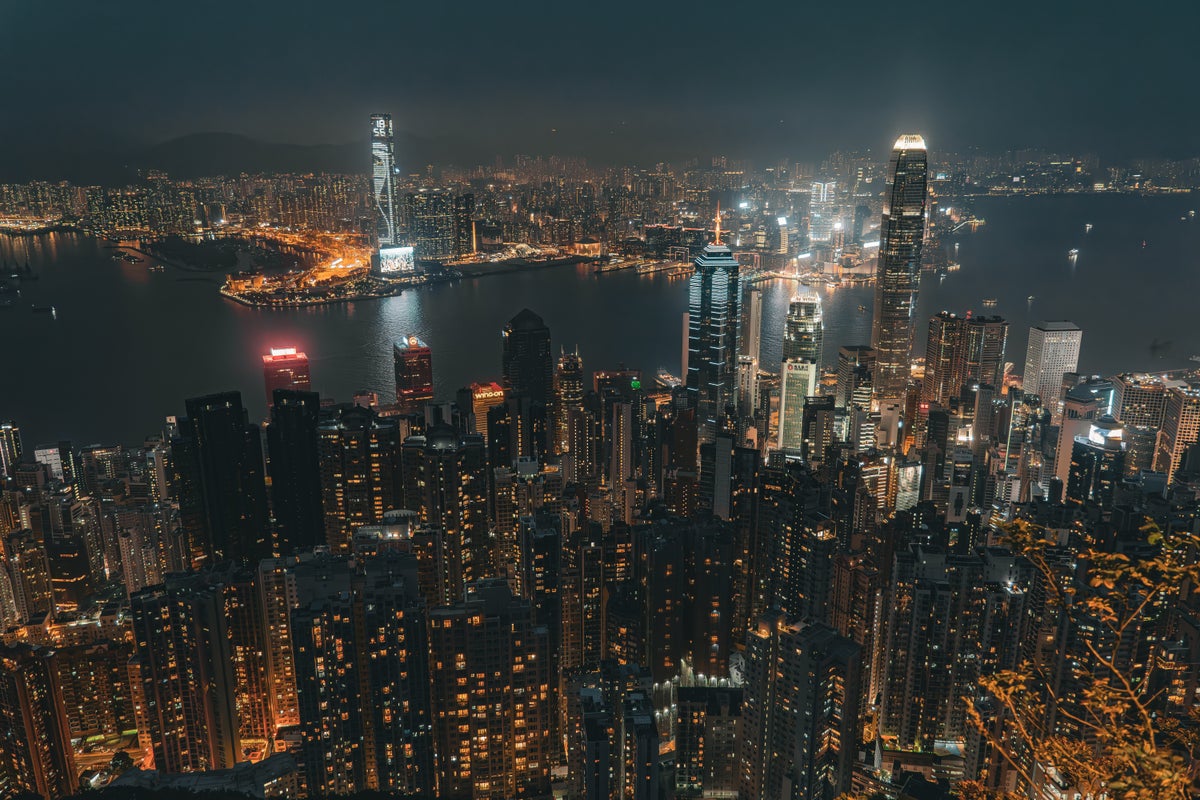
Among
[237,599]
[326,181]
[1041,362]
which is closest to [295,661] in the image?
[237,599]

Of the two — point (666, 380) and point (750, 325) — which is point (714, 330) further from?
point (750, 325)

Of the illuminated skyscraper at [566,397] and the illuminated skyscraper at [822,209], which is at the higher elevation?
the illuminated skyscraper at [822,209]

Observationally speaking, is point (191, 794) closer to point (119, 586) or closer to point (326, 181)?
point (119, 586)

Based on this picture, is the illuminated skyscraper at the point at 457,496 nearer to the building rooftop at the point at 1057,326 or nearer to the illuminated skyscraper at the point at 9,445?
the illuminated skyscraper at the point at 9,445

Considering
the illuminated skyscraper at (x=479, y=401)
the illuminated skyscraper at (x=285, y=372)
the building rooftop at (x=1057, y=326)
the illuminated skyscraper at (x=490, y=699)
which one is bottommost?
the illuminated skyscraper at (x=490, y=699)

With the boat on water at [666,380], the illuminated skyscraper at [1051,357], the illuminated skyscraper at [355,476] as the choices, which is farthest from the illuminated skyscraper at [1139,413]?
the illuminated skyscraper at [355,476]
